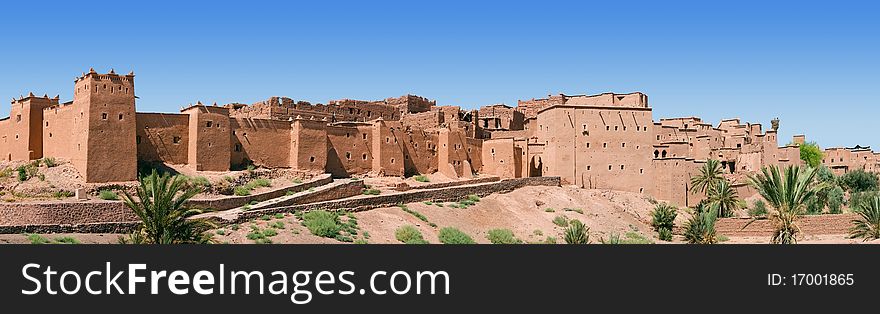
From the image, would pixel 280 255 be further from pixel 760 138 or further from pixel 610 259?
pixel 760 138

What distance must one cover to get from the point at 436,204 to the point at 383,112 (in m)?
13.0

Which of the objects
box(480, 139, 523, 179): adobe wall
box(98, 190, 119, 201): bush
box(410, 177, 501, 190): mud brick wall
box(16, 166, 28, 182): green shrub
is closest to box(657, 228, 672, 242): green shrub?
box(410, 177, 501, 190): mud brick wall

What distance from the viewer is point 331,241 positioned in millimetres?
26094

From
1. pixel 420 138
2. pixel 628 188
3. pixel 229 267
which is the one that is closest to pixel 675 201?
pixel 628 188

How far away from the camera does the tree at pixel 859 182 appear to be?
45750 mm

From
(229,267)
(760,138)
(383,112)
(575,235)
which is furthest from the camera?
(760,138)

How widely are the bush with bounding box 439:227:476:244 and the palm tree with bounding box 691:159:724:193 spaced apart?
12.2m

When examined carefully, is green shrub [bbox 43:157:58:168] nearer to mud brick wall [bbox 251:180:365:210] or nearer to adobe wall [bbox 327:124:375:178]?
mud brick wall [bbox 251:180:365:210]

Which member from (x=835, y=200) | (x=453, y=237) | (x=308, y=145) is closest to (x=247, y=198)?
(x=308, y=145)

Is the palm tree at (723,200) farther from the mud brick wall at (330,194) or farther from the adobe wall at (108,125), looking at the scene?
the adobe wall at (108,125)

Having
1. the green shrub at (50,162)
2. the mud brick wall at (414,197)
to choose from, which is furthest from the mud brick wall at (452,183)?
the green shrub at (50,162)

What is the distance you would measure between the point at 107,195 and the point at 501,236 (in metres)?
12.8

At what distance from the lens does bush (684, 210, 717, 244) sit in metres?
29.7

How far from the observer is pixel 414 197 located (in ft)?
110
